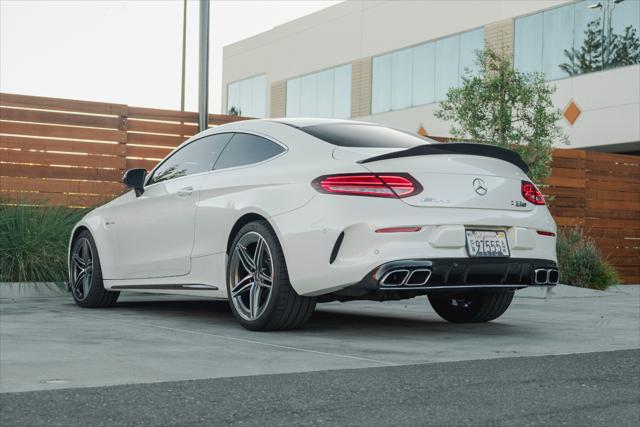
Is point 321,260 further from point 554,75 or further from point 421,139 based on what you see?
point 554,75

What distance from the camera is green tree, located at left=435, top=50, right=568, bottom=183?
47.5 ft

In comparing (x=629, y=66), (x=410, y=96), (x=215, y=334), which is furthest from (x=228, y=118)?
(x=410, y=96)

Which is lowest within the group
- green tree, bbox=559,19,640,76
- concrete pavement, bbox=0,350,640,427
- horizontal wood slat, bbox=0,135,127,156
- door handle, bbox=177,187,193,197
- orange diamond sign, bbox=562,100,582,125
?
concrete pavement, bbox=0,350,640,427

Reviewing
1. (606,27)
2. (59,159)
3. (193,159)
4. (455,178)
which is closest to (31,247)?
(59,159)

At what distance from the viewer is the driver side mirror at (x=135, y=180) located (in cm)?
834

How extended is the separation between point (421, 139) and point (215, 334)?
2.10 m

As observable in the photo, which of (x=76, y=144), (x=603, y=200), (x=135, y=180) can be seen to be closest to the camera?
(x=135, y=180)

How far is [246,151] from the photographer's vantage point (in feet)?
24.3

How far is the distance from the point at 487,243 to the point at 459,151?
0.69m

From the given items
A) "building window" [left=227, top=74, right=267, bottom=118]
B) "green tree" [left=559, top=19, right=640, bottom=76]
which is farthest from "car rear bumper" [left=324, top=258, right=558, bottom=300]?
"building window" [left=227, top=74, right=267, bottom=118]

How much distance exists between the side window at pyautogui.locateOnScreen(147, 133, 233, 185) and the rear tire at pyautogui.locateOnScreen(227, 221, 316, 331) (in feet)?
3.34

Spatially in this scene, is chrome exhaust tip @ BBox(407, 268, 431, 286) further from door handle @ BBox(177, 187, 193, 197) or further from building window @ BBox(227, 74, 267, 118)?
building window @ BBox(227, 74, 267, 118)

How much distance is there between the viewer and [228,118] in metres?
13.8

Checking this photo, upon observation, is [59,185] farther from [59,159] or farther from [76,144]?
[76,144]
